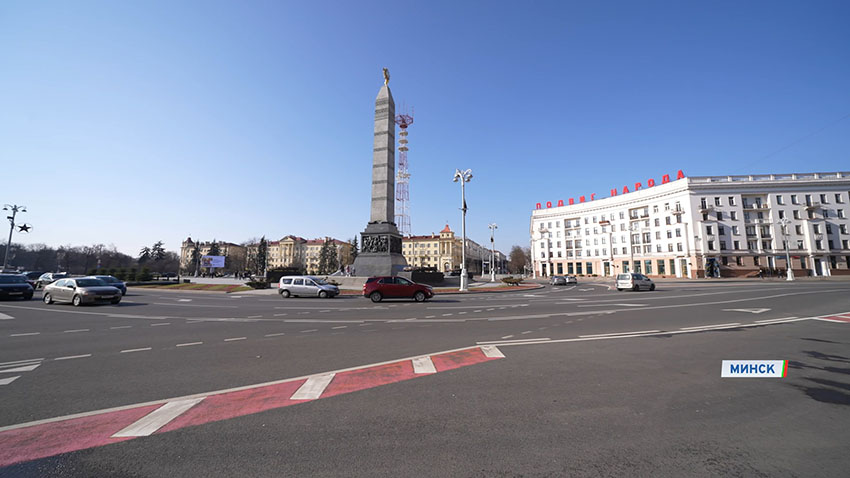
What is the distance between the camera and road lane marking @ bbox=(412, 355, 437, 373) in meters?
5.75

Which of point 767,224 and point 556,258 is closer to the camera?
point 767,224

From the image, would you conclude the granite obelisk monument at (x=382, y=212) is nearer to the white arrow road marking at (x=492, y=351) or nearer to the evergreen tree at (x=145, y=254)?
the white arrow road marking at (x=492, y=351)

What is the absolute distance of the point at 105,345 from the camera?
Answer: 8109 mm

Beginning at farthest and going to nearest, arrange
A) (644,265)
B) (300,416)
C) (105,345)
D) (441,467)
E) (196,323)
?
(644,265) → (196,323) → (105,345) → (300,416) → (441,467)

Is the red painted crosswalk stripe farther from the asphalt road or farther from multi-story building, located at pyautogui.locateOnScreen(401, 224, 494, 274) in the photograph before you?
multi-story building, located at pyautogui.locateOnScreen(401, 224, 494, 274)

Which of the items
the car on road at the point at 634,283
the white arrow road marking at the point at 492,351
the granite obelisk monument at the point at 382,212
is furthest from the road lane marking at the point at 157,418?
the car on road at the point at 634,283

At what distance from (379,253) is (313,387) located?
96.5ft

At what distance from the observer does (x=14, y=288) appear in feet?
71.8

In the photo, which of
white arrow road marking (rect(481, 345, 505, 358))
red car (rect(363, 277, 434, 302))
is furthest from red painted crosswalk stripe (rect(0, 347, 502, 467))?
red car (rect(363, 277, 434, 302))

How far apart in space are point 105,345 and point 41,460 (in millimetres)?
6857

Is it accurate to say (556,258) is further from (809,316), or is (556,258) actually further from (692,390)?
(692,390)

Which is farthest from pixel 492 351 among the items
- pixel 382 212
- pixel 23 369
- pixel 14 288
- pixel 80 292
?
pixel 14 288

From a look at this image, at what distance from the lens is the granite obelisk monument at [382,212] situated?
33.9m

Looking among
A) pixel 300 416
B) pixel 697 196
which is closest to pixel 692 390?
pixel 300 416
